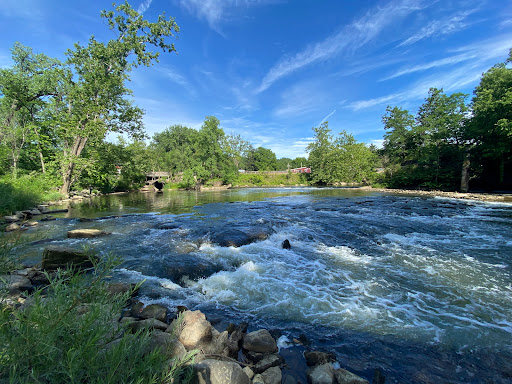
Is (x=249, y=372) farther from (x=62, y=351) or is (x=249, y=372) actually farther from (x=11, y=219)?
(x=11, y=219)

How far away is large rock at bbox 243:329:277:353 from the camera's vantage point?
3.55 m

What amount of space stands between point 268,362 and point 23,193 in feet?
72.2

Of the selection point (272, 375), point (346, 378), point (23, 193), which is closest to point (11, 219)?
point (23, 193)

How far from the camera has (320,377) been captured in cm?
294

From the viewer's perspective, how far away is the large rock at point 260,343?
355 cm

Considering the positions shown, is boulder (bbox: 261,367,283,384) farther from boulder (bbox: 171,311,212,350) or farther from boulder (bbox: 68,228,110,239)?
boulder (bbox: 68,228,110,239)

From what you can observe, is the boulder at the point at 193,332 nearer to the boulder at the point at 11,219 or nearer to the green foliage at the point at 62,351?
the green foliage at the point at 62,351

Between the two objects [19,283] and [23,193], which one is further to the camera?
[23,193]

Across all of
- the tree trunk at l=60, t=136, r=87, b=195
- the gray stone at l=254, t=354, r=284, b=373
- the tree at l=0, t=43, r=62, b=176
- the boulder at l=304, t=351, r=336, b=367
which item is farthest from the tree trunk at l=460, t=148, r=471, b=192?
the tree at l=0, t=43, r=62, b=176

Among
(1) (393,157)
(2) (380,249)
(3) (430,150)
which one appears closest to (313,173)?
(1) (393,157)

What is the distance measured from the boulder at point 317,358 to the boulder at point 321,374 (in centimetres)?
19

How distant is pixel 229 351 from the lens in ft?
11.5

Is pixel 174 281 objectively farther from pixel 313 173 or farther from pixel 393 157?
pixel 313 173

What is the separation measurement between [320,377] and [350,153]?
5816 cm
